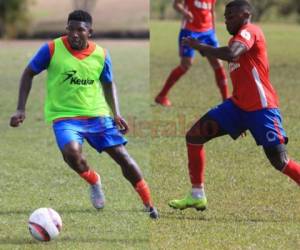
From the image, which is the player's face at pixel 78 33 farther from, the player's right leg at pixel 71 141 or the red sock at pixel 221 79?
the red sock at pixel 221 79

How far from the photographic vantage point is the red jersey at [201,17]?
530 inches

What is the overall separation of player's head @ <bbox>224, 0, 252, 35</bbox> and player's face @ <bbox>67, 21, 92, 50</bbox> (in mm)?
1117

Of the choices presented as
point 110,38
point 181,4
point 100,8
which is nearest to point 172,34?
point 110,38

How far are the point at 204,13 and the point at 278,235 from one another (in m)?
7.04

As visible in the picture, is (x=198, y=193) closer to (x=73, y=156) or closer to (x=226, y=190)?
(x=226, y=190)

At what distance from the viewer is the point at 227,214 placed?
7633 mm

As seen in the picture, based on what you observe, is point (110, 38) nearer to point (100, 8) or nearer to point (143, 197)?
point (100, 8)

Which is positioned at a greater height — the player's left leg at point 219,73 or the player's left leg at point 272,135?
the player's left leg at point 272,135

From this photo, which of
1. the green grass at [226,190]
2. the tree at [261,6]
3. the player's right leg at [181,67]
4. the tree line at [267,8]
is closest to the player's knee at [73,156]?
the green grass at [226,190]

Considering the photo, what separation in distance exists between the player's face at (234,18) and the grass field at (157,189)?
61.3 inches

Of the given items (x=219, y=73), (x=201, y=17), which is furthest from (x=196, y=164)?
(x=201, y=17)

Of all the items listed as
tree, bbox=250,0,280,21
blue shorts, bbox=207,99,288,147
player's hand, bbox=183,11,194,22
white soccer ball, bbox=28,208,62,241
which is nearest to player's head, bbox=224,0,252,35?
blue shorts, bbox=207,99,288,147

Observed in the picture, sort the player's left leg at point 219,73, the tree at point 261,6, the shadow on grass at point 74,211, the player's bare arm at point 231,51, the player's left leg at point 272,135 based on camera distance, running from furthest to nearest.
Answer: the tree at point 261,6 < the player's left leg at point 219,73 < the shadow on grass at point 74,211 < the player's left leg at point 272,135 < the player's bare arm at point 231,51

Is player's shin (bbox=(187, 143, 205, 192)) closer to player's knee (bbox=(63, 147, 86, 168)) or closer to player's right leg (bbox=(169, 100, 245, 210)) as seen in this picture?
player's right leg (bbox=(169, 100, 245, 210))
